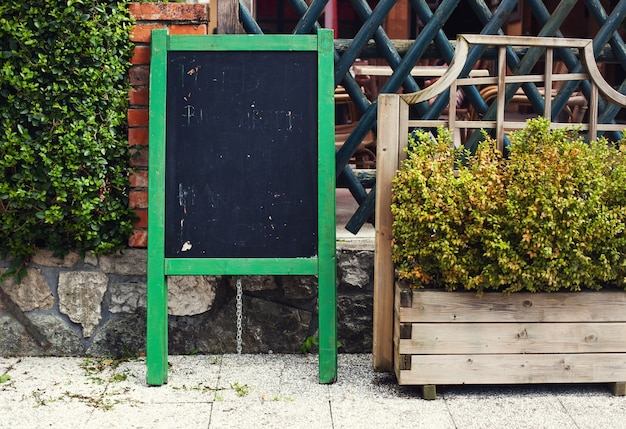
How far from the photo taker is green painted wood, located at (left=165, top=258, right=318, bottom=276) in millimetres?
3672

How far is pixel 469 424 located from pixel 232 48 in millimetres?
1787

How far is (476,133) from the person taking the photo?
4.18 m

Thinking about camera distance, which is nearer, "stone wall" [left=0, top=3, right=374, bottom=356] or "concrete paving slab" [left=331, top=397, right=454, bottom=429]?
"concrete paving slab" [left=331, top=397, right=454, bottom=429]

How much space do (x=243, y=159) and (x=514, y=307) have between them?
127 cm

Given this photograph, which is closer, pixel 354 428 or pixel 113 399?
pixel 354 428

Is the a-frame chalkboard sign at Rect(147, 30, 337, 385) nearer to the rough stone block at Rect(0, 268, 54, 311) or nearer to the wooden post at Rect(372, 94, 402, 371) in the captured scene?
the wooden post at Rect(372, 94, 402, 371)


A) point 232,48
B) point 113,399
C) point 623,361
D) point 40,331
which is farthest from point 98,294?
point 623,361

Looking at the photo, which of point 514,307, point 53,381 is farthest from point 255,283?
point 514,307

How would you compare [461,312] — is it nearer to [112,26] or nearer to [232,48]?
[232,48]

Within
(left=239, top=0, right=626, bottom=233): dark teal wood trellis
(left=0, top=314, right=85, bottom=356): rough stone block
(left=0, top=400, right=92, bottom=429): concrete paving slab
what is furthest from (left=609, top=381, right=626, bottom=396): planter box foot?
(left=0, top=314, right=85, bottom=356): rough stone block

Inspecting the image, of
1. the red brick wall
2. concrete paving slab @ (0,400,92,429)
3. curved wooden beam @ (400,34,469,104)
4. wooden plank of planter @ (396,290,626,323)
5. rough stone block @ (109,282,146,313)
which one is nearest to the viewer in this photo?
concrete paving slab @ (0,400,92,429)

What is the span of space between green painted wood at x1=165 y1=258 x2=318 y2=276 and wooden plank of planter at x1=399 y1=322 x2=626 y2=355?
539 mm

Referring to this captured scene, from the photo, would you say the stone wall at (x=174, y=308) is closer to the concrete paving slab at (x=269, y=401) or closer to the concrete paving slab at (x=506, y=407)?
the concrete paving slab at (x=269, y=401)

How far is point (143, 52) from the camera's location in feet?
13.0
